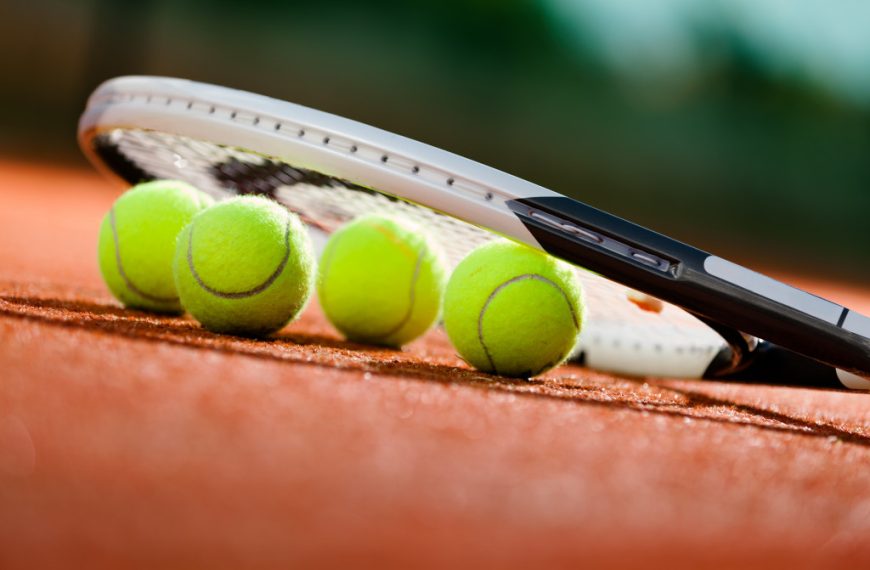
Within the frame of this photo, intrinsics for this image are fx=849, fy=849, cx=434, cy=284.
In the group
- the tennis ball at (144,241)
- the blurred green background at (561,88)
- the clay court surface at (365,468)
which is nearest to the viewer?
the clay court surface at (365,468)

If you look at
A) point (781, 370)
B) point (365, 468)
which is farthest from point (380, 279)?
point (365, 468)

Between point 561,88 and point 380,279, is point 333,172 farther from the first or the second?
point 561,88

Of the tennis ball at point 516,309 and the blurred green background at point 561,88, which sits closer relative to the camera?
the tennis ball at point 516,309

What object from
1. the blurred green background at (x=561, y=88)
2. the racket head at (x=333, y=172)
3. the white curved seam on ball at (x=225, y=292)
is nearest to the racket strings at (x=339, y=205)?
the racket head at (x=333, y=172)

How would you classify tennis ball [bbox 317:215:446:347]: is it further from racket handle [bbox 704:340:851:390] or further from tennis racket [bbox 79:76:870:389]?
racket handle [bbox 704:340:851:390]

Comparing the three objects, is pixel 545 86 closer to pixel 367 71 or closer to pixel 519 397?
pixel 367 71

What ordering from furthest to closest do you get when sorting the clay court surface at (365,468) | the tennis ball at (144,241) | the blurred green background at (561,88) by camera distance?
the blurred green background at (561,88) < the tennis ball at (144,241) < the clay court surface at (365,468)

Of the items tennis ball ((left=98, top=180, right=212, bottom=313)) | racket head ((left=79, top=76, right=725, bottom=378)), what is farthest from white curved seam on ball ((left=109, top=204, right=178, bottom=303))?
racket head ((left=79, top=76, right=725, bottom=378))

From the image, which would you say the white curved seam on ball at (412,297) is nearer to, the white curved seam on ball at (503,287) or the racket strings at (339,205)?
the racket strings at (339,205)
